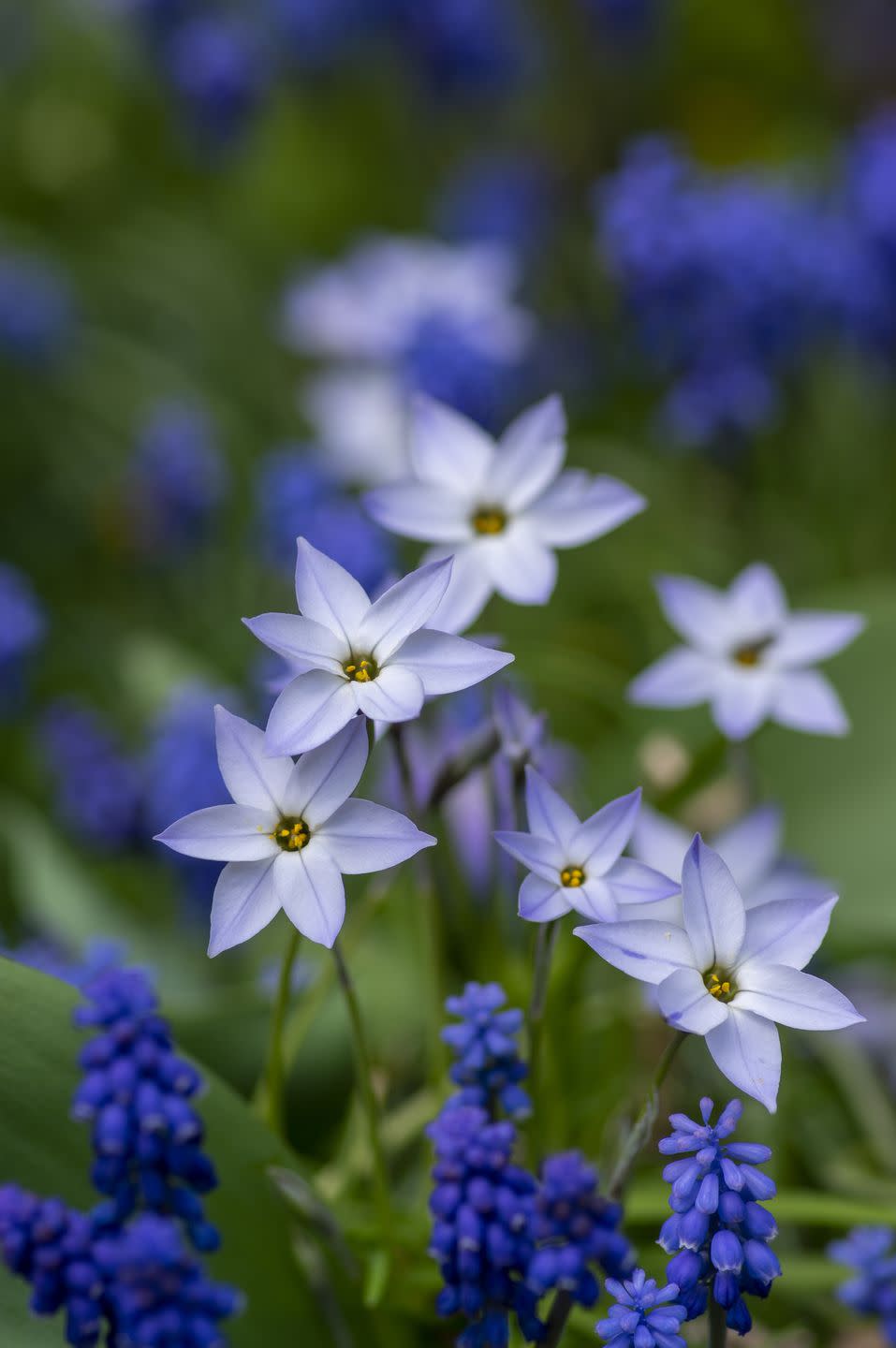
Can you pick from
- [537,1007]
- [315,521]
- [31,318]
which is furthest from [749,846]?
[31,318]

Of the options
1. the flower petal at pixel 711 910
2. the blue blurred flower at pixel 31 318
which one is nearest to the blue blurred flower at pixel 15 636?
the blue blurred flower at pixel 31 318

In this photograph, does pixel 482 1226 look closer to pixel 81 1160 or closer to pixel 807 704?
pixel 81 1160

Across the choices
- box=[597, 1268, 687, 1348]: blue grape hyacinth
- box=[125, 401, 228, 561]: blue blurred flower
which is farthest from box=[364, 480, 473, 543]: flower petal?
box=[125, 401, 228, 561]: blue blurred flower

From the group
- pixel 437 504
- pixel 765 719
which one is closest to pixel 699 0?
pixel 765 719

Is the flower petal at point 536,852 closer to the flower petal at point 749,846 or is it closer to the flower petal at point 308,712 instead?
the flower petal at point 308,712

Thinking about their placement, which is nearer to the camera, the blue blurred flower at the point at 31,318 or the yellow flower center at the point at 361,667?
the yellow flower center at the point at 361,667

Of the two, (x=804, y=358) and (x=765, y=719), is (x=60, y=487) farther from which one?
(x=765, y=719)
